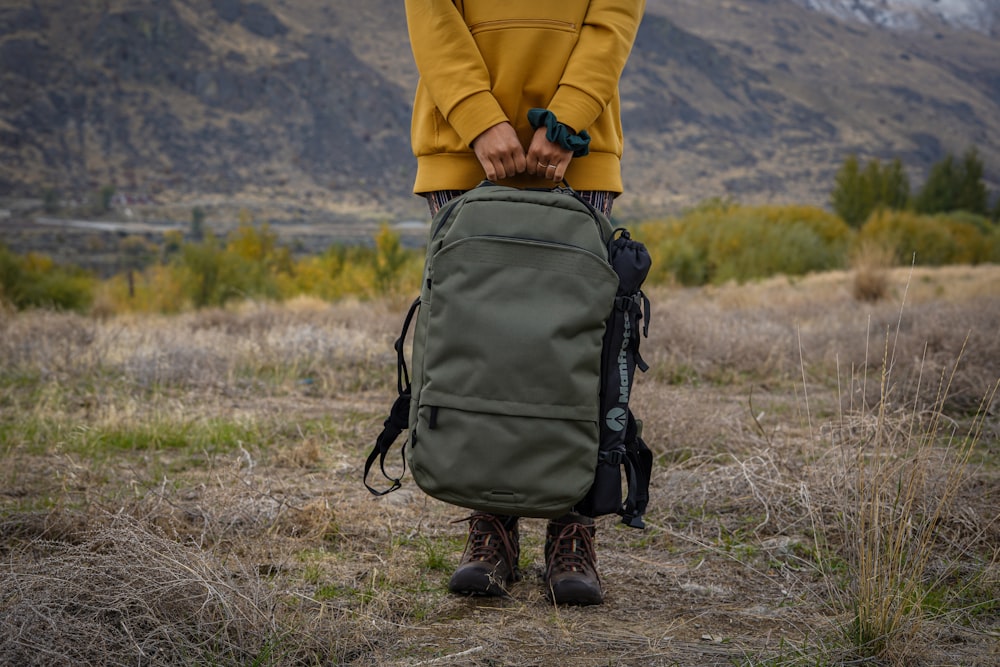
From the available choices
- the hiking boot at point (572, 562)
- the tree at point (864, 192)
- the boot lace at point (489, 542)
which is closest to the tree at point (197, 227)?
the tree at point (864, 192)

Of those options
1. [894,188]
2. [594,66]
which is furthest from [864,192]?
[594,66]

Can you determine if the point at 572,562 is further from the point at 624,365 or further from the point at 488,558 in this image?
the point at 624,365

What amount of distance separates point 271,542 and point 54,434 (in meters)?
1.87

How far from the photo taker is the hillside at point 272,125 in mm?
127375

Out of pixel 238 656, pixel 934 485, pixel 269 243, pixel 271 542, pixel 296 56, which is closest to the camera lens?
pixel 238 656

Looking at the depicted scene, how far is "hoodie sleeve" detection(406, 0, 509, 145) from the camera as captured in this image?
6.96ft

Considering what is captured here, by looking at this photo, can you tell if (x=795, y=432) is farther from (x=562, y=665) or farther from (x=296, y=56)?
(x=296, y=56)

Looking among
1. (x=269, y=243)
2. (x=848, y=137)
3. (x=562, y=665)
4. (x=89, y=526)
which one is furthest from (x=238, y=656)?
(x=848, y=137)

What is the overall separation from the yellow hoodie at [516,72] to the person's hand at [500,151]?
0.02 metres

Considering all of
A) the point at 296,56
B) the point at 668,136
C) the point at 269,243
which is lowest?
the point at 269,243

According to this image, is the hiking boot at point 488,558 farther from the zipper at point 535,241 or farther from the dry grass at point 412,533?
the zipper at point 535,241

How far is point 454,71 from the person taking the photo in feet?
7.07

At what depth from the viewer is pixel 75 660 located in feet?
4.92

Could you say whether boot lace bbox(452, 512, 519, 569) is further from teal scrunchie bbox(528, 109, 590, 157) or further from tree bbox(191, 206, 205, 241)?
tree bbox(191, 206, 205, 241)
